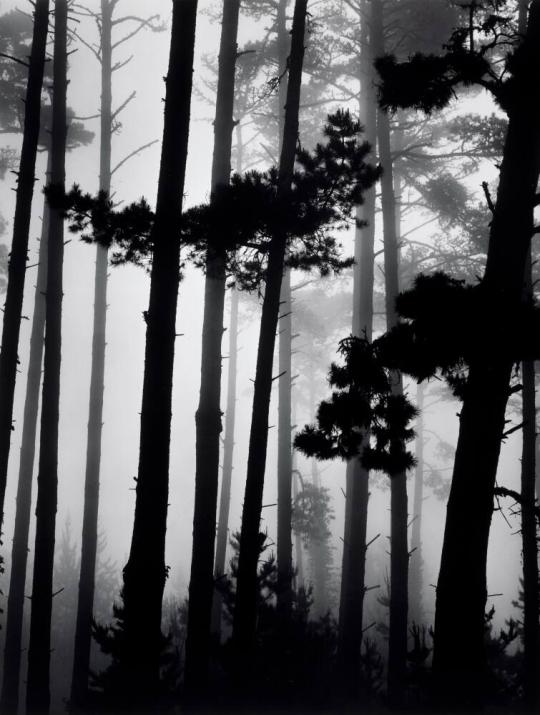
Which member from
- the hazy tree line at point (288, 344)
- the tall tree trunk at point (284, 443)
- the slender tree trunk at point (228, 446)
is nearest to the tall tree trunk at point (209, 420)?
the hazy tree line at point (288, 344)

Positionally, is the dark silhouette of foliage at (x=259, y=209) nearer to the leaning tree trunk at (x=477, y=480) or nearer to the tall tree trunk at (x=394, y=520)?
the leaning tree trunk at (x=477, y=480)

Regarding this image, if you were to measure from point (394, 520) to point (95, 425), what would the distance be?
22.9 feet

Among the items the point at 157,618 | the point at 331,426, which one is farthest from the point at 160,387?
the point at 157,618

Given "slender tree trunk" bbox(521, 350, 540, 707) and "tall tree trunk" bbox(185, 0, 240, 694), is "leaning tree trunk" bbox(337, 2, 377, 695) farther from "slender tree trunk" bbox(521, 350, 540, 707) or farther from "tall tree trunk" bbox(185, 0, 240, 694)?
"slender tree trunk" bbox(521, 350, 540, 707)

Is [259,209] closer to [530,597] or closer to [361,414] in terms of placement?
[361,414]

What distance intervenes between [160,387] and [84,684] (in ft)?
27.3

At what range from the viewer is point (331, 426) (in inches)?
202

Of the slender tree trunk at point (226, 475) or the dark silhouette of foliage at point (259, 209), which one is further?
the slender tree trunk at point (226, 475)

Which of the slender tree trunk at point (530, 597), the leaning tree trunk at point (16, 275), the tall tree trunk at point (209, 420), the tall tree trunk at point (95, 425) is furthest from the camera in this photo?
the tall tree trunk at point (95, 425)

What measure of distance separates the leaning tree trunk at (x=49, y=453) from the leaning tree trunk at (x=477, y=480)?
20.8ft

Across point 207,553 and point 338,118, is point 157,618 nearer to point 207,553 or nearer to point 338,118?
point 207,553

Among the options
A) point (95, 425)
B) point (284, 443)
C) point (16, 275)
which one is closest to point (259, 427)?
point (16, 275)

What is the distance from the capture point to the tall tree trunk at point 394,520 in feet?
32.0

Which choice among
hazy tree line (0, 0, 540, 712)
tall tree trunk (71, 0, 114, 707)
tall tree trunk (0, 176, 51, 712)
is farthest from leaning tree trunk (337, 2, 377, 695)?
tall tree trunk (0, 176, 51, 712)
